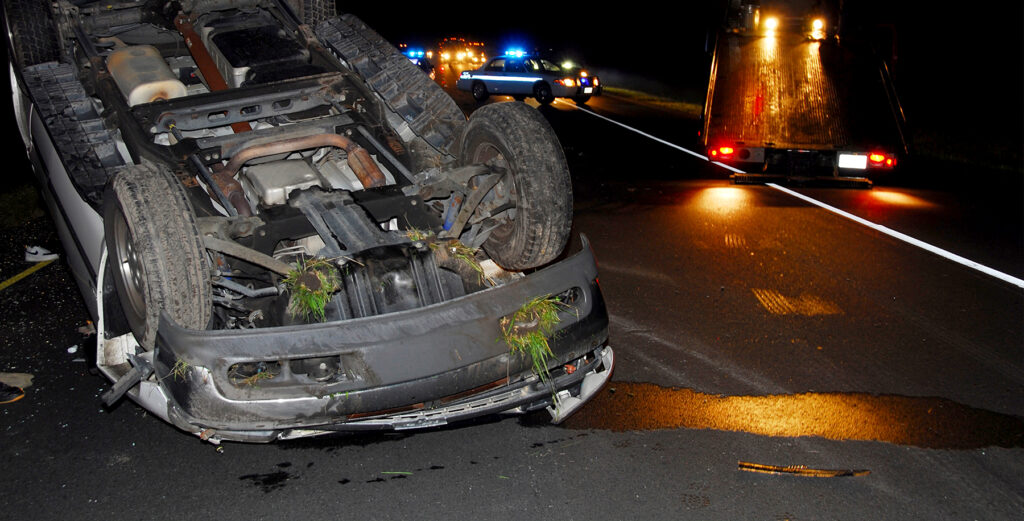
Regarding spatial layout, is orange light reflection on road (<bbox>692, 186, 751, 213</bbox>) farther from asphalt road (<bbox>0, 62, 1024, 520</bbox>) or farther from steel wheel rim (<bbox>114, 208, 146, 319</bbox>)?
steel wheel rim (<bbox>114, 208, 146, 319</bbox>)

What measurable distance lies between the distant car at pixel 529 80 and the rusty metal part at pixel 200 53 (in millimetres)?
15588

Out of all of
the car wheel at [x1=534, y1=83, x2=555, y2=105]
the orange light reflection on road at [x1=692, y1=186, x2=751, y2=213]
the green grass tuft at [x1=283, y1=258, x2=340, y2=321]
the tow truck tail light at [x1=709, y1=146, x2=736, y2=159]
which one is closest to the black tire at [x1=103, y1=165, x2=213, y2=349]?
the green grass tuft at [x1=283, y1=258, x2=340, y2=321]

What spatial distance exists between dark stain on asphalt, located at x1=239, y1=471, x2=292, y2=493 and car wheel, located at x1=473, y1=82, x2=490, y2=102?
67.6 ft

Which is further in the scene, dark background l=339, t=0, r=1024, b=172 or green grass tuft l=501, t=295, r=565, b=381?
dark background l=339, t=0, r=1024, b=172

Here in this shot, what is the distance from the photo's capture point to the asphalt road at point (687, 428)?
11.0 ft

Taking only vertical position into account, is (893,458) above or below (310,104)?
Answer: below

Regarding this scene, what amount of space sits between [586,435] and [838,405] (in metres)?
1.46

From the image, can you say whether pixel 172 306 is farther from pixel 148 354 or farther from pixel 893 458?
pixel 893 458

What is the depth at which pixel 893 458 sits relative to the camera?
3.68m

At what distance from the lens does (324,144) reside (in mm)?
4828

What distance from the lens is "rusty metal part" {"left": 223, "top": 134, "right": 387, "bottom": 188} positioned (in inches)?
180

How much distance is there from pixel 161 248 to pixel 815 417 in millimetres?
3367

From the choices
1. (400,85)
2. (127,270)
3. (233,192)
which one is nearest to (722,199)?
(400,85)

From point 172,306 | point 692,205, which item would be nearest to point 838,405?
point 172,306
